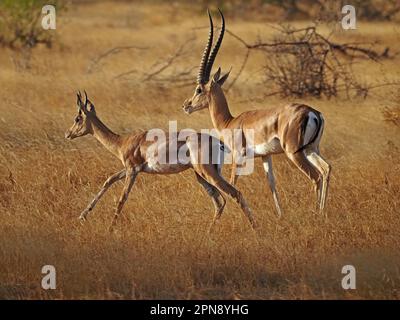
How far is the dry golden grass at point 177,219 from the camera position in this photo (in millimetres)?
5848

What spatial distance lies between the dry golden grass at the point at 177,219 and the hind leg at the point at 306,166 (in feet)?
0.86

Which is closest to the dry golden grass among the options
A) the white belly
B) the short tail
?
the white belly

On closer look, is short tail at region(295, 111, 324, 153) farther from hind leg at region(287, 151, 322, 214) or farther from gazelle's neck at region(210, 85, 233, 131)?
gazelle's neck at region(210, 85, 233, 131)

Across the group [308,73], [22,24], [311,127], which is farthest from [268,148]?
[22,24]

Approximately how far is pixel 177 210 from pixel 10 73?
22.5 ft

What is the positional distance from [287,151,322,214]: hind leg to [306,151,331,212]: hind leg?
0.03 meters

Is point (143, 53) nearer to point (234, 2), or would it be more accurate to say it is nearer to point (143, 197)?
point (143, 197)

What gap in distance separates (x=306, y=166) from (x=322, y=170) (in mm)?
136

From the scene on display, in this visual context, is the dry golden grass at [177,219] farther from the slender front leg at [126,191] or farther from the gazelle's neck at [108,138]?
the gazelle's neck at [108,138]

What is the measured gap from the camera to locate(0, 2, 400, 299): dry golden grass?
585cm

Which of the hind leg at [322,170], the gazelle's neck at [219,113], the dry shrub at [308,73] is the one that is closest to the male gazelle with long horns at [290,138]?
the hind leg at [322,170]

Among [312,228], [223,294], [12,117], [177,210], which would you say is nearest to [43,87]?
[12,117]

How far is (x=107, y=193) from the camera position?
7.95 metres

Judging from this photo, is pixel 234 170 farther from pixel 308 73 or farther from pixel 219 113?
pixel 308 73
